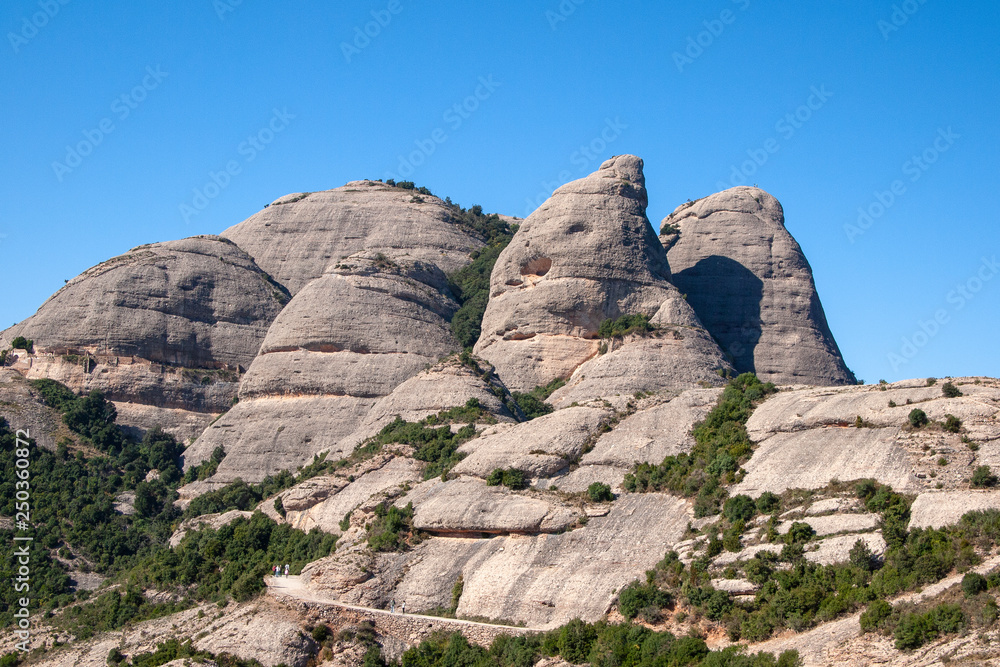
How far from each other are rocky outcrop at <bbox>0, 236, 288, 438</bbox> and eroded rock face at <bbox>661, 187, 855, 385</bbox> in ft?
80.5

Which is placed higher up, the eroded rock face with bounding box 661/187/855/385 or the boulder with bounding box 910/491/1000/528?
the eroded rock face with bounding box 661/187/855/385

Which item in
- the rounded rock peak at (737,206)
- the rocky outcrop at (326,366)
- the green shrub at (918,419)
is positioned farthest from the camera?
the rounded rock peak at (737,206)

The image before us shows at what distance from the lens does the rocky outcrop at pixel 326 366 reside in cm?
5728

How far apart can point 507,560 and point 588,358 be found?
2400cm

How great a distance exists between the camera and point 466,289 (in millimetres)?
73562

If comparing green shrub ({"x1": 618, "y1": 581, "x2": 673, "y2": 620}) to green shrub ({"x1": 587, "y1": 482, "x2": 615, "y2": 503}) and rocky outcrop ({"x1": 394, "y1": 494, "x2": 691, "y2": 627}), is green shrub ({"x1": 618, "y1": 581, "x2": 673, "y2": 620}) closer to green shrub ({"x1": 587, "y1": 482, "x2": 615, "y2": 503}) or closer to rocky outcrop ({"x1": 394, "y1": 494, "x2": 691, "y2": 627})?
rocky outcrop ({"x1": 394, "y1": 494, "x2": 691, "y2": 627})

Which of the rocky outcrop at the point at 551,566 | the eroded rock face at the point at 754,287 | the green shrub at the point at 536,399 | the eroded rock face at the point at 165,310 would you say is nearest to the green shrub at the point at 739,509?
the rocky outcrop at the point at 551,566

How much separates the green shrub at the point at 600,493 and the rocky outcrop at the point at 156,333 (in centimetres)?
3318

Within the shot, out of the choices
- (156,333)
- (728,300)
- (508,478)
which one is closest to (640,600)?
(508,478)

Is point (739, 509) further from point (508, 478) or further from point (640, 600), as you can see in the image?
point (508, 478)

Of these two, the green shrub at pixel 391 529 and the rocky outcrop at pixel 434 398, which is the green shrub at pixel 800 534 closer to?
the green shrub at pixel 391 529

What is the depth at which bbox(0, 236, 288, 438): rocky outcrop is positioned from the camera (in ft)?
220

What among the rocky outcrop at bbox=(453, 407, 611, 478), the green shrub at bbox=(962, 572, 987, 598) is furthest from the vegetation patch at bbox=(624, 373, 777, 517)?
the green shrub at bbox=(962, 572, 987, 598)

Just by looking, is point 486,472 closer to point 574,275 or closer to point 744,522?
point 744,522
